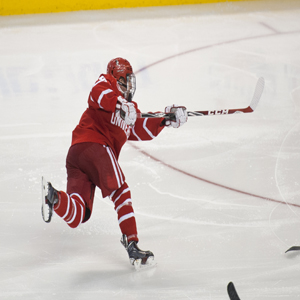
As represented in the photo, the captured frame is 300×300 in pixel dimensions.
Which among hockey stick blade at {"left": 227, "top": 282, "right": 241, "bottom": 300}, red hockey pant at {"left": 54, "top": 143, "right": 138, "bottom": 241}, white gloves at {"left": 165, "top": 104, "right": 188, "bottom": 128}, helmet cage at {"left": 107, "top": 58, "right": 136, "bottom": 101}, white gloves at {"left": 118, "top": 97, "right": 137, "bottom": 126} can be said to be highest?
helmet cage at {"left": 107, "top": 58, "right": 136, "bottom": 101}

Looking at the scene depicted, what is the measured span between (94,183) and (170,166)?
925 mm

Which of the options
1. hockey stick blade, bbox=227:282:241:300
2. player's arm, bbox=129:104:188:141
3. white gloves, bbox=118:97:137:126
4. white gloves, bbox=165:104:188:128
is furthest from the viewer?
player's arm, bbox=129:104:188:141

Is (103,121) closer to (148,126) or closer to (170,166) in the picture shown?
(148,126)

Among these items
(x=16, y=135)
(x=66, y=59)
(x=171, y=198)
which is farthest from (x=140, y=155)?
(x=66, y=59)

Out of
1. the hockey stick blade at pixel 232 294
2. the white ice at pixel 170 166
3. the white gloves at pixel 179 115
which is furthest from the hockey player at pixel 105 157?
the hockey stick blade at pixel 232 294

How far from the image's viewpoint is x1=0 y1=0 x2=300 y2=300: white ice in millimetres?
2164

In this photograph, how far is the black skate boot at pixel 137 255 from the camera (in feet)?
7.15

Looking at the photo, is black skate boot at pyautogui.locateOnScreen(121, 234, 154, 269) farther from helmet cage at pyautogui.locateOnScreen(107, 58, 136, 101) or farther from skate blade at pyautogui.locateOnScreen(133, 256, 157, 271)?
helmet cage at pyautogui.locateOnScreen(107, 58, 136, 101)

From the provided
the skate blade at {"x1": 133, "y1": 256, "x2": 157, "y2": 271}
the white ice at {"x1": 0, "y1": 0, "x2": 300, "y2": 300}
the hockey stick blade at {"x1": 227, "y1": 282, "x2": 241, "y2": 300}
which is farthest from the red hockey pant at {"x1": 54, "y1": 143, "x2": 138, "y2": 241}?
the hockey stick blade at {"x1": 227, "y1": 282, "x2": 241, "y2": 300}

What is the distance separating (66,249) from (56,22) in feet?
15.5

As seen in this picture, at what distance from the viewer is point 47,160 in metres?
3.26

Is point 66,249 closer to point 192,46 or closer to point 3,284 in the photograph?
point 3,284

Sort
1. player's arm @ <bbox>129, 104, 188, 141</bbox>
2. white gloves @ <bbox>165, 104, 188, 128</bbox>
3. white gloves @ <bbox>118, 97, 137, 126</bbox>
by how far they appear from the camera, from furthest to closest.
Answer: player's arm @ <bbox>129, 104, 188, 141</bbox> → white gloves @ <bbox>165, 104, 188, 128</bbox> → white gloves @ <bbox>118, 97, 137, 126</bbox>

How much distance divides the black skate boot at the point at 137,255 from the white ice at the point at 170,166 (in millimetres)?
47
